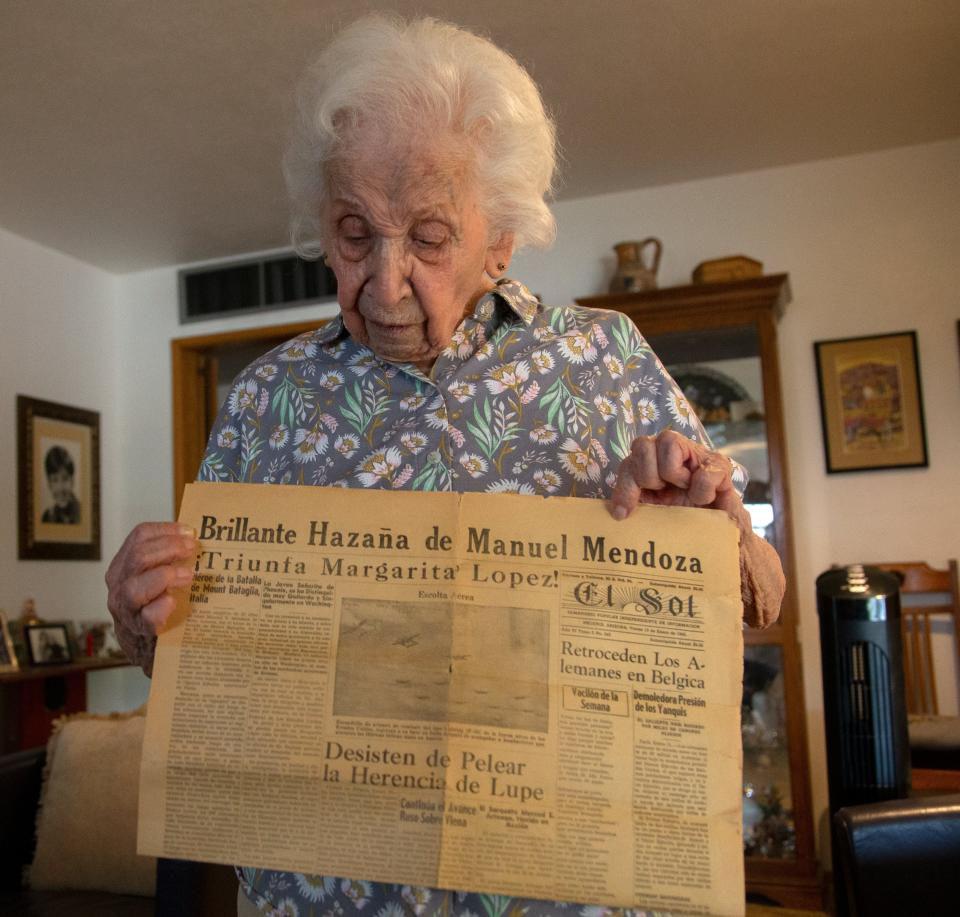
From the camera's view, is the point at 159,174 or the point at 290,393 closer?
the point at 290,393

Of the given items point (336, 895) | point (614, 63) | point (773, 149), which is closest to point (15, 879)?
point (336, 895)

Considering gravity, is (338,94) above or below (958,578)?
above

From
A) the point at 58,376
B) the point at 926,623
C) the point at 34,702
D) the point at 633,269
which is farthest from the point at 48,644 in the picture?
the point at 926,623

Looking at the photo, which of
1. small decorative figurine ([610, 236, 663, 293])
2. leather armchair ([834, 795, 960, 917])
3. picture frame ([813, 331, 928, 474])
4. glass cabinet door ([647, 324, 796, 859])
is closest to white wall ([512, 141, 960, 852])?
picture frame ([813, 331, 928, 474])

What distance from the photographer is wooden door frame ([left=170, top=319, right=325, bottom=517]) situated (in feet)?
13.6

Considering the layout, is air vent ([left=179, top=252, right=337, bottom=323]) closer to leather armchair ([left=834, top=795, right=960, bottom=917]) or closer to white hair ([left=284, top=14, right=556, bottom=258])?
white hair ([left=284, top=14, right=556, bottom=258])

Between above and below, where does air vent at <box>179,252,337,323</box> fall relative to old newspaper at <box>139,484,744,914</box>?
above

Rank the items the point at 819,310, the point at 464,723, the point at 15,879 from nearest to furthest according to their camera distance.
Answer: the point at 464,723
the point at 15,879
the point at 819,310

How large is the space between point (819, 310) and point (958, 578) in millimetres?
1018

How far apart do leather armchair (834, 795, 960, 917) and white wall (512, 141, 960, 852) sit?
6.84 ft

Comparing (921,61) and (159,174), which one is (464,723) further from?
(159,174)

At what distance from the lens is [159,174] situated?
10.8ft

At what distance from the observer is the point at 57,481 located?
387 centimetres

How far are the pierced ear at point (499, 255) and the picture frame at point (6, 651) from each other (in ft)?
9.55
